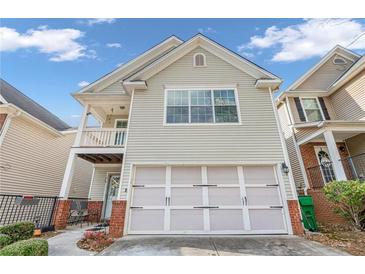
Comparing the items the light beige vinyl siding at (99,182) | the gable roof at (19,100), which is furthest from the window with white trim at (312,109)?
the gable roof at (19,100)

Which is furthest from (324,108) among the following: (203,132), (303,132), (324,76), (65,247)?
(65,247)

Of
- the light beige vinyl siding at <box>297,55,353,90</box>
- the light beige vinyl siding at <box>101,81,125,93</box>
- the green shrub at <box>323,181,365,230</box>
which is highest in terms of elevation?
the light beige vinyl siding at <box>297,55,353,90</box>

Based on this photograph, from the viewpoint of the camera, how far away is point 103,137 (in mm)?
9078

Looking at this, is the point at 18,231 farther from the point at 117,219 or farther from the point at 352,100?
the point at 352,100

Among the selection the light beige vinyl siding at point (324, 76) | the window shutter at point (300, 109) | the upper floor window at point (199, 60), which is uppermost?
the light beige vinyl siding at point (324, 76)

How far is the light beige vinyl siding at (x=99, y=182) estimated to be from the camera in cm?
1018

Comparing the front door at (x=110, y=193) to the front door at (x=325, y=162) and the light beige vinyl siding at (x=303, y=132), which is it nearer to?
the light beige vinyl siding at (x=303, y=132)

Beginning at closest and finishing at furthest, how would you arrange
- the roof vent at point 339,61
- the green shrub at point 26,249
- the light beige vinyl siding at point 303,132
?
the green shrub at point 26,249 → the light beige vinyl siding at point 303,132 → the roof vent at point 339,61

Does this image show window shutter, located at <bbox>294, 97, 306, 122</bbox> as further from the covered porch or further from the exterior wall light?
the exterior wall light

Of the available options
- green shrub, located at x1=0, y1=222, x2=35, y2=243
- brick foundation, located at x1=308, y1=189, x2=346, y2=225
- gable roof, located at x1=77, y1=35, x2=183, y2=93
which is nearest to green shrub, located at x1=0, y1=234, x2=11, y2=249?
green shrub, located at x1=0, y1=222, x2=35, y2=243

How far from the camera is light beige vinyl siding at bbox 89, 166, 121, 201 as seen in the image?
1018 cm

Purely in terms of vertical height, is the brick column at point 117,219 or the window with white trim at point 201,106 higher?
the window with white trim at point 201,106

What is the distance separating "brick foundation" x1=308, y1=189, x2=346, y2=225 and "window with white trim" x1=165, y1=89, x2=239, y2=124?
4.99 meters
